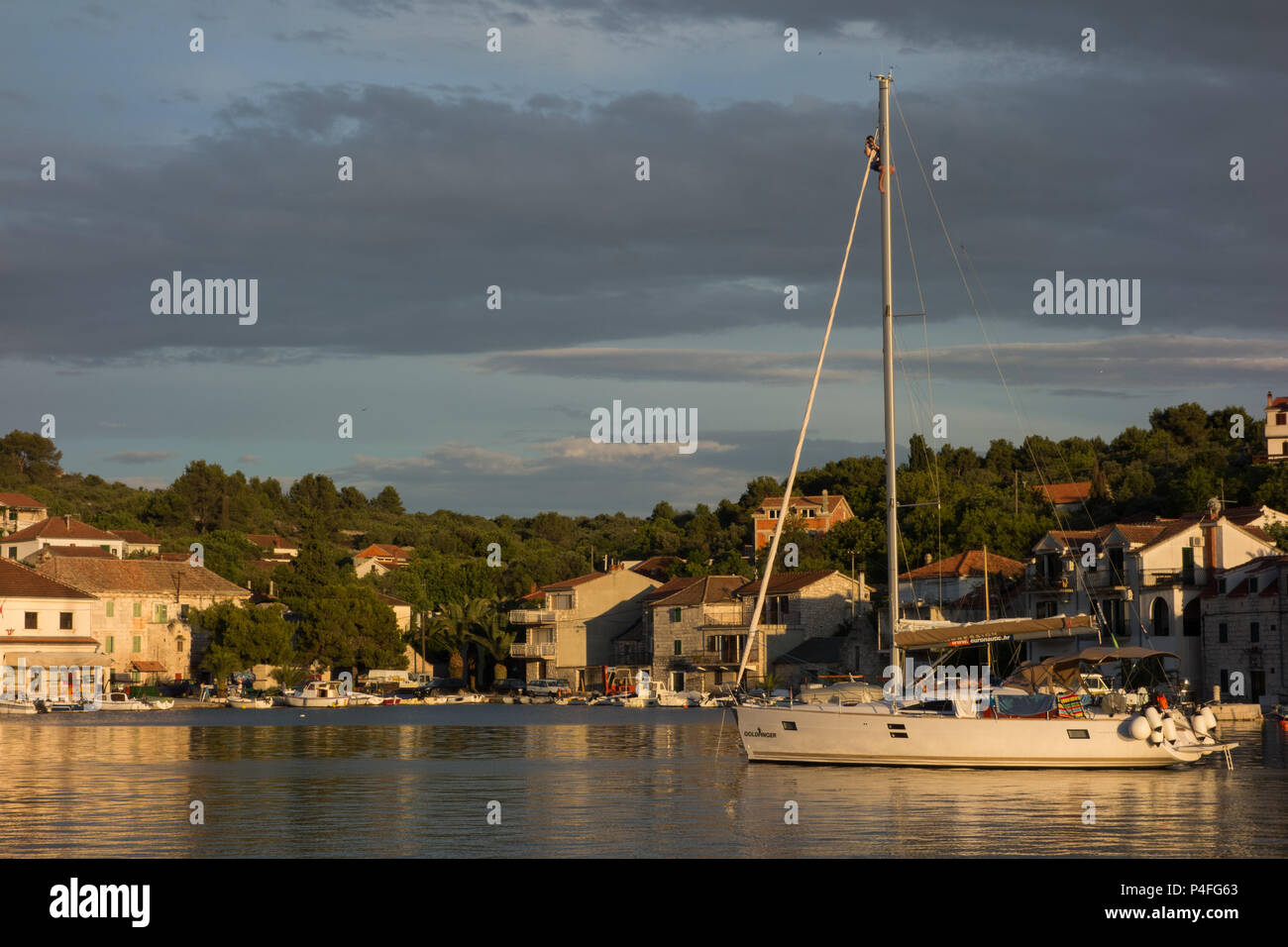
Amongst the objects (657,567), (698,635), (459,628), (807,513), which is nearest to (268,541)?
(657,567)

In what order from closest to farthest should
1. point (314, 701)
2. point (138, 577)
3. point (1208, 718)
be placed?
point (1208, 718) → point (314, 701) → point (138, 577)

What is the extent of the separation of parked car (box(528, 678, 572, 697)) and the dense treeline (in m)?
11.8

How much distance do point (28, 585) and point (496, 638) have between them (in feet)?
132

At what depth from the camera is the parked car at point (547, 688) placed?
10812 cm

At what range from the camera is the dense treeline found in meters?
107

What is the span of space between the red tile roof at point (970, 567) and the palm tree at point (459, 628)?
38.1 m

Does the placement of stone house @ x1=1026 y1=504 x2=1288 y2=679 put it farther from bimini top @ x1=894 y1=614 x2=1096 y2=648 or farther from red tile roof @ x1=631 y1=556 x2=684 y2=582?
red tile roof @ x1=631 y1=556 x2=684 y2=582

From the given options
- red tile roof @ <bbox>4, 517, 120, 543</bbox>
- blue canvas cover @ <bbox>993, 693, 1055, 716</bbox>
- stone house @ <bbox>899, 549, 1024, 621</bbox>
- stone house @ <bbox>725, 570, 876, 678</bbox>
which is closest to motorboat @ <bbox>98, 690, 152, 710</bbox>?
red tile roof @ <bbox>4, 517, 120, 543</bbox>

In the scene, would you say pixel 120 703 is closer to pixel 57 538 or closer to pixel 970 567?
pixel 57 538

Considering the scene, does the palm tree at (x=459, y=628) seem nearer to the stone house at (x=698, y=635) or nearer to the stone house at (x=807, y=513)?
the stone house at (x=698, y=635)

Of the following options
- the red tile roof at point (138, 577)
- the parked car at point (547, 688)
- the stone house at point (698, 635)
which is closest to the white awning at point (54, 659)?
the red tile roof at point (138, 577)

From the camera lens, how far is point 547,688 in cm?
10888
